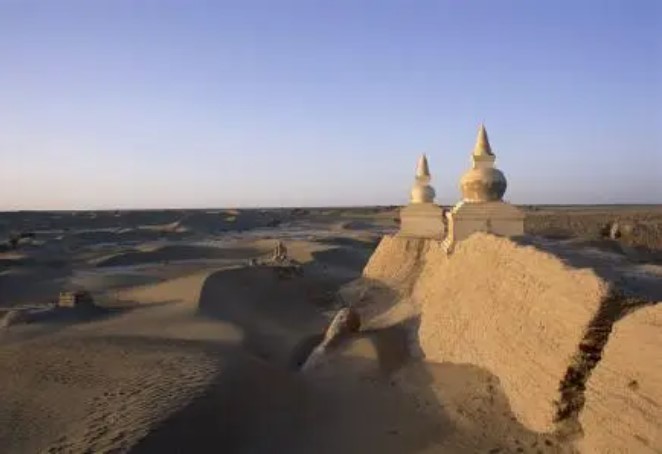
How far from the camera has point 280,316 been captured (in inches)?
685

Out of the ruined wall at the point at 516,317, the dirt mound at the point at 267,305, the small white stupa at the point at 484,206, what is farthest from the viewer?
the dirt mound at the point at 267,305

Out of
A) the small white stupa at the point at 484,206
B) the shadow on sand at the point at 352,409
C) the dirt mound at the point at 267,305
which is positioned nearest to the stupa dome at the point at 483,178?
the small white stupa at the point at 484,206

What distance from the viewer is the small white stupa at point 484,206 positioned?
37.5 ft

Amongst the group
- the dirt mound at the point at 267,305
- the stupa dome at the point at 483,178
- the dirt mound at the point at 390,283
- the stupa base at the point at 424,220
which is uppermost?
the stupa dome at the point at 483,178

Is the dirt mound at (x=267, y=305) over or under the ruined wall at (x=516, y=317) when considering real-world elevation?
under

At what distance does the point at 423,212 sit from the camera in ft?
49.4

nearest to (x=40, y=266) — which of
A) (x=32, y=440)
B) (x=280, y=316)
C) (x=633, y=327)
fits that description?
(x=280, y=316)

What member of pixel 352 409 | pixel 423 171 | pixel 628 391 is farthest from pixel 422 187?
pixel 628 391

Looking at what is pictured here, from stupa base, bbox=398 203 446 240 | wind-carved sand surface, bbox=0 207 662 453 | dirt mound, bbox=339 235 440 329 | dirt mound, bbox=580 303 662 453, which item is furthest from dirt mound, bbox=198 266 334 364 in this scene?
dirt mound, bbox=580 303 662 453

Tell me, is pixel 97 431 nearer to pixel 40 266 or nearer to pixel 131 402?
pixel 131 402

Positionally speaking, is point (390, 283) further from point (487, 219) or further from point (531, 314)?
point (531, 314)

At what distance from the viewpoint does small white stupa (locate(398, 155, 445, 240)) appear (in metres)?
15.0

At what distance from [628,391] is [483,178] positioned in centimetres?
652

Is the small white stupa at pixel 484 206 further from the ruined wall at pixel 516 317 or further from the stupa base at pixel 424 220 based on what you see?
the stupa base at pixel 424 220
